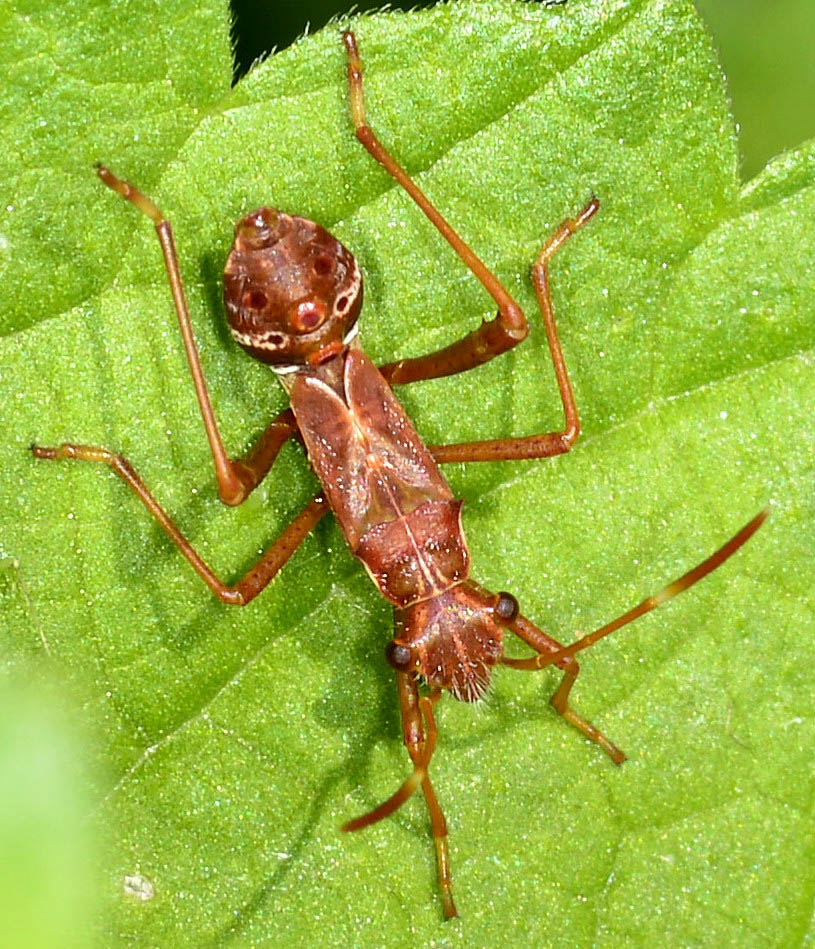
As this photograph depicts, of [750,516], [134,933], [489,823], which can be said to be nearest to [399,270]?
[750,516]

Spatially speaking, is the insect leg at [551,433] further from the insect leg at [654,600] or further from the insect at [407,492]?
the insect leg at [654,600]

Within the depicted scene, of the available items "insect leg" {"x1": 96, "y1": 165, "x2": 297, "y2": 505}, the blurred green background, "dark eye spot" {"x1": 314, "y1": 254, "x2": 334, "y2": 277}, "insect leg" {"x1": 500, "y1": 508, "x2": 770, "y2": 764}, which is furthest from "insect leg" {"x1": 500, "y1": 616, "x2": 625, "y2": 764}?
the blurred green background

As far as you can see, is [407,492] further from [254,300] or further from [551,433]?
[254,300]

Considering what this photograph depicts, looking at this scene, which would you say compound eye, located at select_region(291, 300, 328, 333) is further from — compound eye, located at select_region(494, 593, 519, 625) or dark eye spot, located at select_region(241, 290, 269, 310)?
compound eye, located at select_region(494, 593, 519, 625)

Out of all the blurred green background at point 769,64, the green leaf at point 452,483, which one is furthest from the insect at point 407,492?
the blurred green background at point 769,64

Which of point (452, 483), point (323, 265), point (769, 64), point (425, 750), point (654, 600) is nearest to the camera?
point (323, 265)

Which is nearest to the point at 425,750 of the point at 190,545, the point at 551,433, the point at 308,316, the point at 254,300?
the point at 190,545
